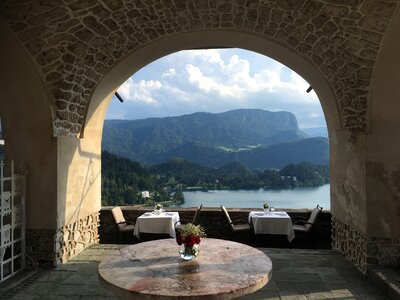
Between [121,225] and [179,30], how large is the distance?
13.5 ft

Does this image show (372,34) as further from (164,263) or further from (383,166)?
(164,263)

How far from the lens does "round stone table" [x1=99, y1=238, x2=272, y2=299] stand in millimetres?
2467

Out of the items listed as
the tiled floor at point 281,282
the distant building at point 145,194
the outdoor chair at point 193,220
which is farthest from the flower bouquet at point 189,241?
the distant building at point 145,194

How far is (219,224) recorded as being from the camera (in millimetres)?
7477

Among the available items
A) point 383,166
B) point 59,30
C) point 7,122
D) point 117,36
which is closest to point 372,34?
point 383,166

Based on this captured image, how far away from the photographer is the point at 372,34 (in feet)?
14.5

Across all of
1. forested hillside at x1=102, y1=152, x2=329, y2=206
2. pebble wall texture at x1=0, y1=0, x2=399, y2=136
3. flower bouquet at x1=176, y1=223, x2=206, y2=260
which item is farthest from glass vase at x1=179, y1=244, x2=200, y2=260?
forested hillside at x1=102, y1=152, x2=329, y2=206

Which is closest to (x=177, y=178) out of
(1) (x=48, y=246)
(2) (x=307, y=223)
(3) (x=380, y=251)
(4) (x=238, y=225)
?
(4) (x=238, y=225)

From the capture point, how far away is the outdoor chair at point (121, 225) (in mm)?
7000

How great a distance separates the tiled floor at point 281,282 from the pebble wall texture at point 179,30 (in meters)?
2.00

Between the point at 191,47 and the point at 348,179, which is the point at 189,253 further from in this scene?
the point at 191,47

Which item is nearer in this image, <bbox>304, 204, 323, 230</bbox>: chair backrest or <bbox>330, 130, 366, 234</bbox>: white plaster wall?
<bbox>330, 130, 366, 234</bbox>: white plaster wall

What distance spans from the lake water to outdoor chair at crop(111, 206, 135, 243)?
1.82 meters

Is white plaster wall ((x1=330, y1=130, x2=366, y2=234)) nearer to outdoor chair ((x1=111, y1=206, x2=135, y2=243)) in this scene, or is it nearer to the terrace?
the terrace
